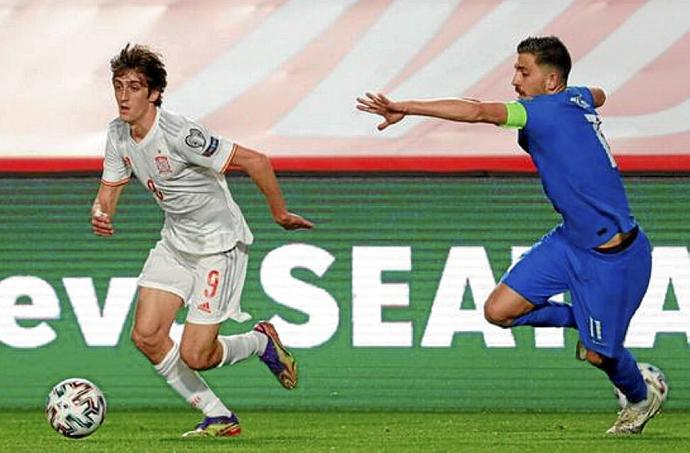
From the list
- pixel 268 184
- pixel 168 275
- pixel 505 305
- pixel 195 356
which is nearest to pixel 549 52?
pixel 505 305

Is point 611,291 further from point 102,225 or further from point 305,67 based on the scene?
point 305,67

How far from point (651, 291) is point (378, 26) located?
2.36m

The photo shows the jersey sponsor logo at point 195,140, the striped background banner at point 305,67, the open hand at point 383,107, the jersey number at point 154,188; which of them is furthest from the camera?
the striped background banner at point 305,67

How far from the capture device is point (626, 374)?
995 centimetres

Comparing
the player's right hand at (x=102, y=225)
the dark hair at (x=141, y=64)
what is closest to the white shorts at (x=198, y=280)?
the player's right hand at (x=102, y=225)

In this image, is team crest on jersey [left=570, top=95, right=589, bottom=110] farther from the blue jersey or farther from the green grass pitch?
the green grass pitch

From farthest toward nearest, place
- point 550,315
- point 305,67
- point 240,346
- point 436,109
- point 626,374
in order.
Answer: point 305,67 → point 240,346 → point 550,315 → point 626,374 → point 436,109

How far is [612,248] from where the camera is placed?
9.89 metres

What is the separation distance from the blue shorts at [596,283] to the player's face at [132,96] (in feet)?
6.88

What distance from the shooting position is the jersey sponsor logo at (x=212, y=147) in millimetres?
9977

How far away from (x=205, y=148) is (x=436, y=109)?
1.47 metres

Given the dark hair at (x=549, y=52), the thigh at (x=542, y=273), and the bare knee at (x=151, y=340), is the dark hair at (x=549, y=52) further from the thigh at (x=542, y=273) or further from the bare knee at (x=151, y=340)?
the bare knee at (x=151, y=340)

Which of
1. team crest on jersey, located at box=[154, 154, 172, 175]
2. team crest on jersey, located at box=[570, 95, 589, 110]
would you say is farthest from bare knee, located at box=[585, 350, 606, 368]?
team crest on jersey, located at box=[154, 154, 172, 175]

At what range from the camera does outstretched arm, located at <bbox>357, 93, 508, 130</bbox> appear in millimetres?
8828
